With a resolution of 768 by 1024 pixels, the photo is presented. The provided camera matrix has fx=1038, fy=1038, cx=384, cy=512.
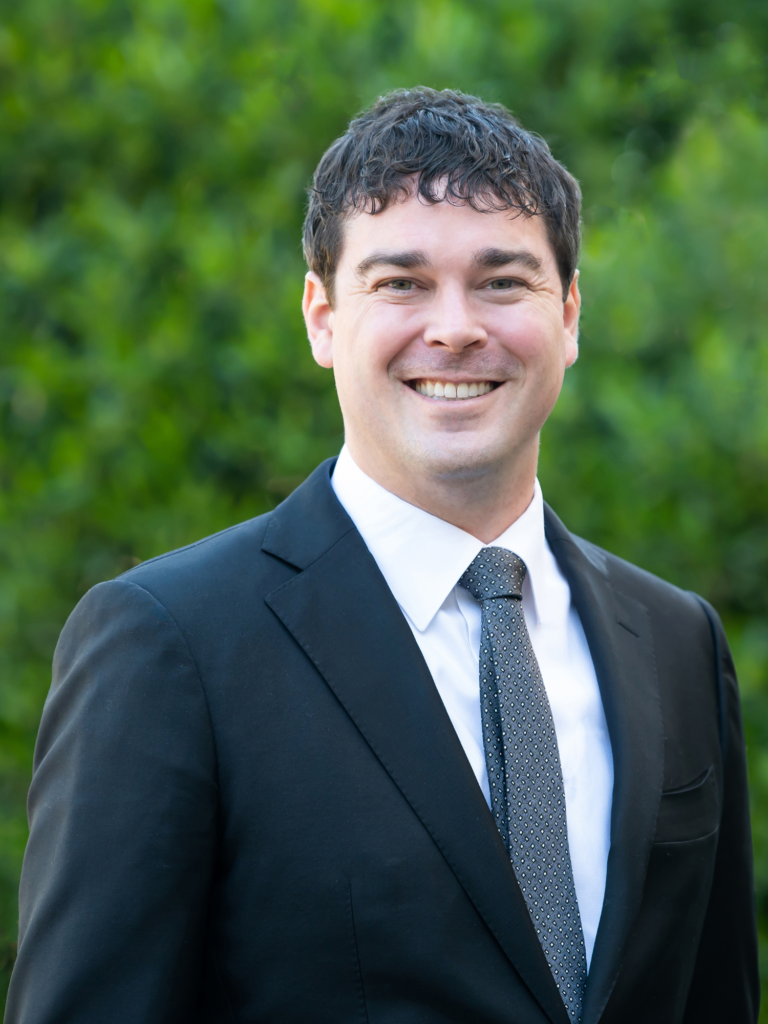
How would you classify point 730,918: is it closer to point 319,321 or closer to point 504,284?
point 504,284

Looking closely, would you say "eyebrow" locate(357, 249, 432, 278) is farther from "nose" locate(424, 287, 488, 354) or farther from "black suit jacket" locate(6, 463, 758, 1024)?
"black suit jacket" locate(6, 463, 758, 1024)

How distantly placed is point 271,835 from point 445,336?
0.93 meters

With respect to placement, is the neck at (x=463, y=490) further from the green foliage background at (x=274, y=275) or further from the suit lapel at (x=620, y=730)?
the green foliage background at (x=274, y=275)

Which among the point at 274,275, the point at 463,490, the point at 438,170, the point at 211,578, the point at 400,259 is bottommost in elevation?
the point at 211,578

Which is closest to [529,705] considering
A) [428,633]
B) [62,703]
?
[428,633]

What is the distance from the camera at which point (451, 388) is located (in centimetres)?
197

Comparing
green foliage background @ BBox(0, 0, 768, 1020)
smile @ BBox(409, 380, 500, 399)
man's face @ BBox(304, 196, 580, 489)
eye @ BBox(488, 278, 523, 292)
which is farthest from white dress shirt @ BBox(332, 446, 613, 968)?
green foliage background @ BBox(0, 0, 768, 1020)

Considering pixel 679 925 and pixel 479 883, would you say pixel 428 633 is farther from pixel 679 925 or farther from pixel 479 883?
pixel 679 925

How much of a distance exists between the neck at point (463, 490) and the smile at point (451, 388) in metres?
0.15

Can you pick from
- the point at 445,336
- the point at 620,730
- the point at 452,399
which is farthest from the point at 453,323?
the point at 620,730

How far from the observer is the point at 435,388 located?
1.98 m

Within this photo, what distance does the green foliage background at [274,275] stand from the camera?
10.6 ft

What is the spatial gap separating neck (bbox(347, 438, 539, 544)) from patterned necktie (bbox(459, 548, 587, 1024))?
6.3 inches

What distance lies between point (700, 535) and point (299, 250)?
1.64m
